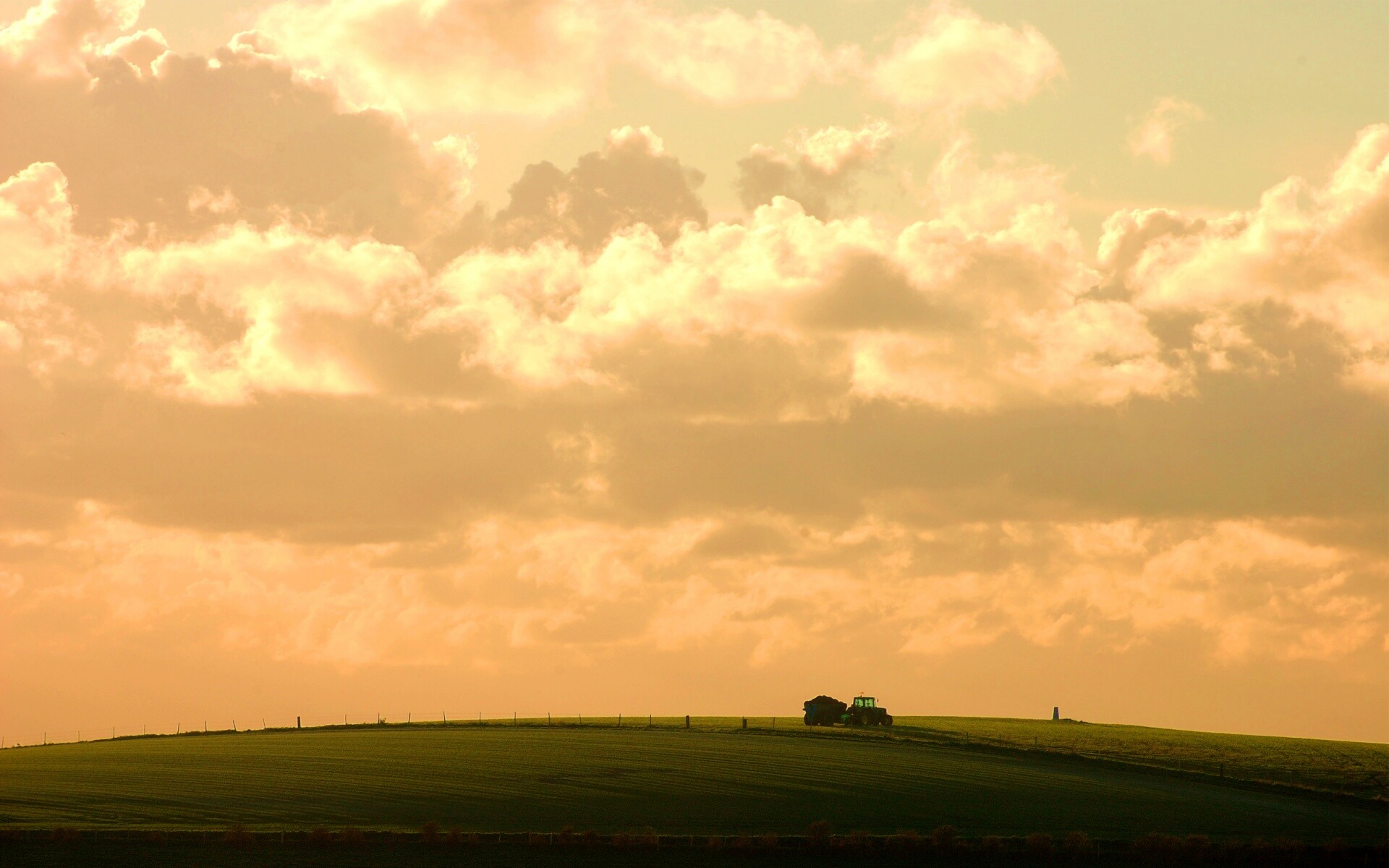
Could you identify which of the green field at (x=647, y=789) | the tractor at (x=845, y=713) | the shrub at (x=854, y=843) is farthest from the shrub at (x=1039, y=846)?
the tractor at (x=845, y=713)

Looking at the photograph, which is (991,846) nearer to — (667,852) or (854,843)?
(854,843)

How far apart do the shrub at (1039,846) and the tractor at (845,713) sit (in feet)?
179

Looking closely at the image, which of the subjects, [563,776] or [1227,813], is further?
[563,776]

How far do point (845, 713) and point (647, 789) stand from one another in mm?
45017

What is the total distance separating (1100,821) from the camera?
77.2 metres

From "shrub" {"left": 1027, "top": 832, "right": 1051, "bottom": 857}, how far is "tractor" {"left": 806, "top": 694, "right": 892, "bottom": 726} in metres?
54.5

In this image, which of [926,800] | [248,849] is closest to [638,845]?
[248,849]

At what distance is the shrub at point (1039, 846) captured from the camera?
6781 centimetres

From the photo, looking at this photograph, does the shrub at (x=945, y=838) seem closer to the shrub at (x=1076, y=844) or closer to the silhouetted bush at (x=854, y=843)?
the silhouetted bush at (x=854, y=843)

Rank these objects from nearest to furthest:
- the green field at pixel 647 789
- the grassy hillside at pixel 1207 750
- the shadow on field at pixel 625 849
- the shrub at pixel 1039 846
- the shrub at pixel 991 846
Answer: the shadow on field at pixel 625 849 → the shrub at pixel 1039 846 → the shrub at pixel 991 846 → the green field at pixel 647 789 → the grassy hillside at pixel 1207 750

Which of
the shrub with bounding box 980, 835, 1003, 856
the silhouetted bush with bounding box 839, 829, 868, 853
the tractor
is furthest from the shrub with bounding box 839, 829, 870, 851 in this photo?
the tractor

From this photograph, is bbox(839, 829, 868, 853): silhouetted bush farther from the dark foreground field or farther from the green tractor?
the green tractor

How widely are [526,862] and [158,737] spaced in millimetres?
80906

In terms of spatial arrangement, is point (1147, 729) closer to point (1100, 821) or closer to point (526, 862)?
point (1100, 821)
